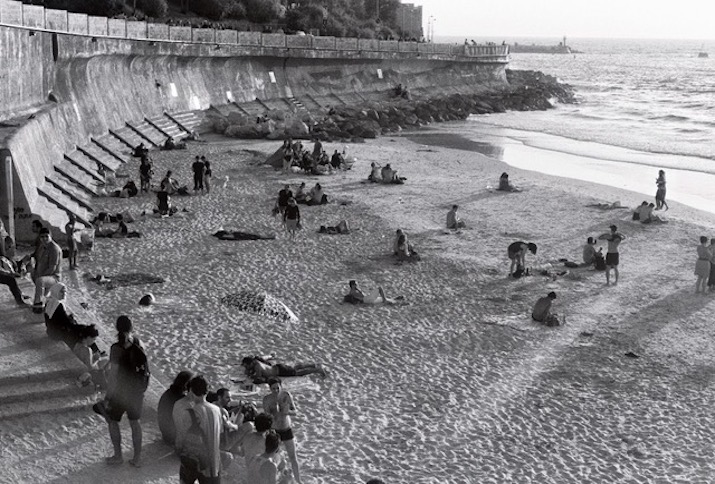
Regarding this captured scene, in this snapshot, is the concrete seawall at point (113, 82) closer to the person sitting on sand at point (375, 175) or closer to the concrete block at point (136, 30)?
the concrete block at point (136, 30)

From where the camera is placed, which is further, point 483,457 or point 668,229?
point 668,229

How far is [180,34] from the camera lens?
4188cm

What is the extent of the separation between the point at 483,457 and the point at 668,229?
626 inches

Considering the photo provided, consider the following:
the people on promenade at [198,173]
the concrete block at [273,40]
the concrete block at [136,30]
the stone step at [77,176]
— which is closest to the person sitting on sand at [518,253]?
the people on promenade at [198,173]

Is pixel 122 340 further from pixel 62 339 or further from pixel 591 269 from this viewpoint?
pixel 591 269

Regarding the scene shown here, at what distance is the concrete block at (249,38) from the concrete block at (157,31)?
9368mm

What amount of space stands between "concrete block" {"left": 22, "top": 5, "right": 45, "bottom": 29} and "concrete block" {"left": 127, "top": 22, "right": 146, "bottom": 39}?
9.71 m

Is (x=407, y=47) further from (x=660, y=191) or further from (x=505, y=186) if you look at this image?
(x=660, y=191)

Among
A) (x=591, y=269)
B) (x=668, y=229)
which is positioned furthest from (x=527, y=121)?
(x=591, y=269)

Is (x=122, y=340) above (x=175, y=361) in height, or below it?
above

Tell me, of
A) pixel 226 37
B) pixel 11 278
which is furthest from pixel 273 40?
pixel 11 278

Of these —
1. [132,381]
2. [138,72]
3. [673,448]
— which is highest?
[138,72]

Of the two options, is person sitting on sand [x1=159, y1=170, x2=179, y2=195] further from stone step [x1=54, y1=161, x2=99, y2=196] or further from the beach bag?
the beach bag

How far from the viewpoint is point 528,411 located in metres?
12.2
